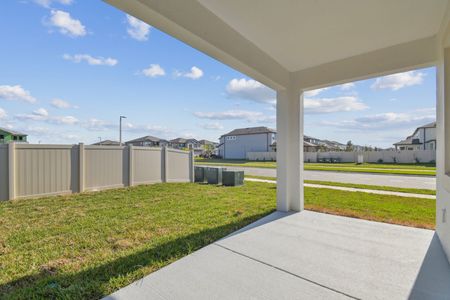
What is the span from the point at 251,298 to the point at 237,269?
0.50 meters

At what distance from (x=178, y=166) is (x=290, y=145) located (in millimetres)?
6226

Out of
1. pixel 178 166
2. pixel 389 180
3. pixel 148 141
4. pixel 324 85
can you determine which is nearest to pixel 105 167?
pixel 178 166

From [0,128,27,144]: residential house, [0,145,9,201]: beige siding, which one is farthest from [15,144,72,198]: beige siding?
[0,128,27,144]: residential house

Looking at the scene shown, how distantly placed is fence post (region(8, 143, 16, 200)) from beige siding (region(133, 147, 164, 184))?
3.33m

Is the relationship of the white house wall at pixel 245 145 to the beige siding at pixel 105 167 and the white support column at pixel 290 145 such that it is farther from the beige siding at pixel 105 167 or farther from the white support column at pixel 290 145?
the white support column at pixel 290 145

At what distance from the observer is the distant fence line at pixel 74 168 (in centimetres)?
597

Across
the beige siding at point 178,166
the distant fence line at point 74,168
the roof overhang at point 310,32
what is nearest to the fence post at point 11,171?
the distant fence line at point 74,168

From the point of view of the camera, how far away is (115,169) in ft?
26.1

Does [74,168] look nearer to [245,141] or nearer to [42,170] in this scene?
[42,170]

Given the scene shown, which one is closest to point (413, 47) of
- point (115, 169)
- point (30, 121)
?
point (115, 169)

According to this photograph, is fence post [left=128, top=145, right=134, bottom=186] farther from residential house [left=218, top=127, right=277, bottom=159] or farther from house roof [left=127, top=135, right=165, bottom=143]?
house roof [left=127, top=135, right=165, bottom=143]

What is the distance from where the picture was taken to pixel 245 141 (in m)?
40.8

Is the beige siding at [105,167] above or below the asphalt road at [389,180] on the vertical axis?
above

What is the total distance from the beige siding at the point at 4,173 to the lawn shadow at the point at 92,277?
5065 millimetres
